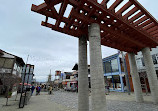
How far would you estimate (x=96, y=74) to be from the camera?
352 centimetres

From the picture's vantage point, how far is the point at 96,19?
4262 millimetres

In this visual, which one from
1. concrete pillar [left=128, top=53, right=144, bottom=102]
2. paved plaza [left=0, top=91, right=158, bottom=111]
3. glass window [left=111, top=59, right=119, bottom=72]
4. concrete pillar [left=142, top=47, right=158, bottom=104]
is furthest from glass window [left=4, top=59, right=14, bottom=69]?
glass window [left=111, top=59, right=119, bottom=72]

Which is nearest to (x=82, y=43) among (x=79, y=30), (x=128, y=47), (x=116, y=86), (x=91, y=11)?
(x=79, y=30)

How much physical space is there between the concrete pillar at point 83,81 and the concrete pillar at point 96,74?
1.06m

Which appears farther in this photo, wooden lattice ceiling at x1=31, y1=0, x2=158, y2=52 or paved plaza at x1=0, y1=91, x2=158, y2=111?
paved plaza at x1=0, y1=91, x2=158, y2=111

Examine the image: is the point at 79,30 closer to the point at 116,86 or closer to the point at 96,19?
the point at 96,19

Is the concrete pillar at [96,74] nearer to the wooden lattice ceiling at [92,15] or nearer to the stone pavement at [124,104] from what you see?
the wooden lattice ceiling at [92,15]

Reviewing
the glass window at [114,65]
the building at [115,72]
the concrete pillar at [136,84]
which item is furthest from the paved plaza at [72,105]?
the glass window at [114,65]

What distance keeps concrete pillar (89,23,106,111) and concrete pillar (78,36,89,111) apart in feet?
3.48

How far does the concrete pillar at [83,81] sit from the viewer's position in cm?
436

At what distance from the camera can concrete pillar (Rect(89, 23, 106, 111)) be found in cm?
331

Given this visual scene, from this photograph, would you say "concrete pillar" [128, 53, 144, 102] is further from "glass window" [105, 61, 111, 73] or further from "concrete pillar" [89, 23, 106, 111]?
"glass window" [105, 61, 111, 73]

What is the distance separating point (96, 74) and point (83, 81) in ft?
4.13

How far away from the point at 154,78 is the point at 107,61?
607 inches
